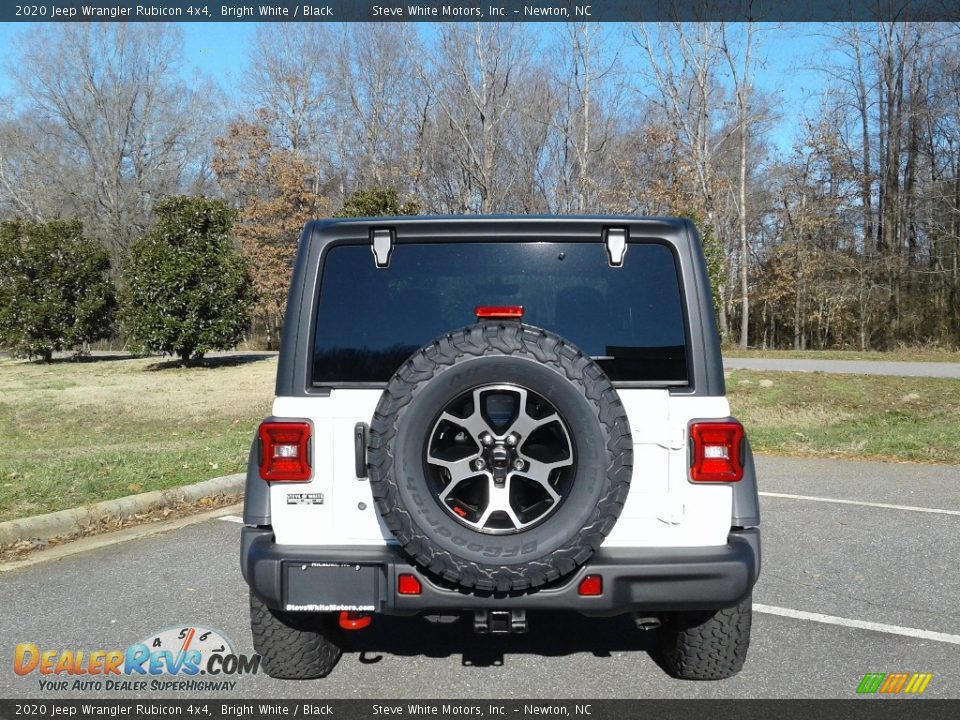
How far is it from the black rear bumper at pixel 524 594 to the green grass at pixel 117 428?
4.48m

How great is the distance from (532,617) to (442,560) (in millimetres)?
1856

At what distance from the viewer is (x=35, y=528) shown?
6.11m

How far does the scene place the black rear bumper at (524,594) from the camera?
3.03m

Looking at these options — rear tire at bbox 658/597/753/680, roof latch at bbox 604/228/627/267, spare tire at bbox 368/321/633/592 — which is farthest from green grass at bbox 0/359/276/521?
roof latch at bbox 604/228/627/267

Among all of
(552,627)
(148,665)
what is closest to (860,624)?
(552,627)

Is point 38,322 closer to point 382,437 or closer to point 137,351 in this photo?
point 137,351

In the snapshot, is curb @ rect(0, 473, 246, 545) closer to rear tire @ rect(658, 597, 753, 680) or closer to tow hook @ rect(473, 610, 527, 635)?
tow hook @ rect(473, 610, 527, 635)

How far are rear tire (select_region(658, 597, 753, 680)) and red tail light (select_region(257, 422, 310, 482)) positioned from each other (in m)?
1.69

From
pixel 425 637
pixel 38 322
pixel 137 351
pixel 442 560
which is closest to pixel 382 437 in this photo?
pixel 442 560

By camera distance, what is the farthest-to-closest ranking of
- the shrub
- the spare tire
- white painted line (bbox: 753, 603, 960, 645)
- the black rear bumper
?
the shrub, white painted line (bbox: 753, 603, 960, 645), the black rear bumper, the spare tire

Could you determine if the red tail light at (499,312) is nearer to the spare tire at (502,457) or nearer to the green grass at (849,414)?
the spare tire at (502,457)

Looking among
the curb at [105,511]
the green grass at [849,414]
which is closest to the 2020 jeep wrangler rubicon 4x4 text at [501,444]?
the curb at [105,511]

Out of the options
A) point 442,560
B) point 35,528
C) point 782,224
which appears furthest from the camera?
point 782,224

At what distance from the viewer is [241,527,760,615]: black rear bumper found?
3.03 m
